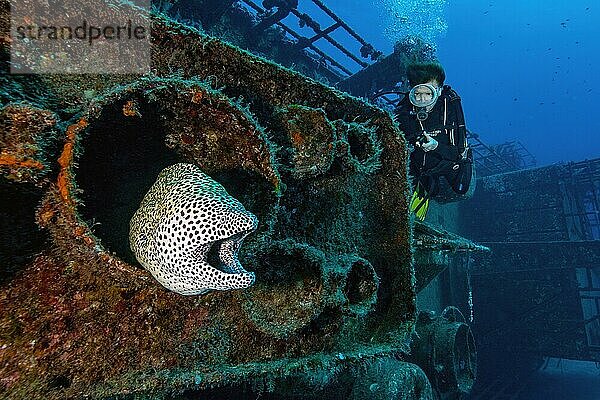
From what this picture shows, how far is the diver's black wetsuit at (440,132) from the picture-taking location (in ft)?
17.4

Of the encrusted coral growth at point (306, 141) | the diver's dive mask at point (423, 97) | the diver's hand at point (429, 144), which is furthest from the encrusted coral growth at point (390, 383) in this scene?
the diver's dive mask at point (423, 97)

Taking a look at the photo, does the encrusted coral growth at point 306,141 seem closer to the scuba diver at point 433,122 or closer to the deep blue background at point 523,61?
the scuba diver at point 433,122

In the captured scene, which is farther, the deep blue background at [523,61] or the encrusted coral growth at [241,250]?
the deep blue background at [523,61]

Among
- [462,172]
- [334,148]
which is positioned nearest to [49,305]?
[334,148]

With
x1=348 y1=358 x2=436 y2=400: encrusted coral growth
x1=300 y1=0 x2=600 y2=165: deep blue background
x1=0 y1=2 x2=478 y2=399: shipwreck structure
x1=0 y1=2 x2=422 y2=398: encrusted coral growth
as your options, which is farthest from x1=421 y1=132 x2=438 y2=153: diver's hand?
x1=300 y1=0 x2=600 y2=165: deep blue background

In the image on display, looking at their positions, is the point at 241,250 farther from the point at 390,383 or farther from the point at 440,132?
the point at 440,132

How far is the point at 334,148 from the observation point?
8.91 ft

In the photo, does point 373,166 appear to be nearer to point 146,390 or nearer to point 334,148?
point 334,148

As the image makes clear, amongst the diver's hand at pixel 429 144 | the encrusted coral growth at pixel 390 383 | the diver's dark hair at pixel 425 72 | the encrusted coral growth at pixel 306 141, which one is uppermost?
the diver's dark hair at pixel 425 72

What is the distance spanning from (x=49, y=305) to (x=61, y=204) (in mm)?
626

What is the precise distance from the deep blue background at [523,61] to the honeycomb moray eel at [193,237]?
532 ft

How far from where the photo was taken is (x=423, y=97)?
5137 mm

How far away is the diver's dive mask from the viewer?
201 inches

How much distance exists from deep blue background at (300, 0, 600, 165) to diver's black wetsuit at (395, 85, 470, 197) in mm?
157989
